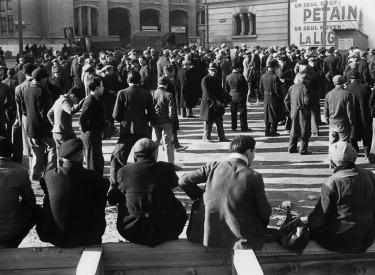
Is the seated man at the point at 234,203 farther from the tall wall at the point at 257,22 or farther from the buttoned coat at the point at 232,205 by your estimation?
the tall wall at the point at 257,22

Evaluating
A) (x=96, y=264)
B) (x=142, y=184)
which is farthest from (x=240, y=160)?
(x=96, y=264)

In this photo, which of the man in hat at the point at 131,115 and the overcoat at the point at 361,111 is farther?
the overcoat at the point at 361,111

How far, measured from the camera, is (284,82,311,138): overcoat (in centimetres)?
1076

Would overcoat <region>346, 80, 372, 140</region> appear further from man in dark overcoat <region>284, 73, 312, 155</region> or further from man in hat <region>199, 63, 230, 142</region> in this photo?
man in hat <region>199, 63, 230, 142</region>

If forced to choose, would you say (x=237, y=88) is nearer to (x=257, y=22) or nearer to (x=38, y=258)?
(x=38, y=258)

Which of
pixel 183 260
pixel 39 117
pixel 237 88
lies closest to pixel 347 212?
pixel 183 260

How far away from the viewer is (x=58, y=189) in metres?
5.14

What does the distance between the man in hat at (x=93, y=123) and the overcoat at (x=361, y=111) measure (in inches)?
189

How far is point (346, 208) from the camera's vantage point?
4.99m

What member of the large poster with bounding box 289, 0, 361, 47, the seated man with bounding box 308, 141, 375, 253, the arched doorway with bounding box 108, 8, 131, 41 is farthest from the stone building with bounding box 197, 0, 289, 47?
the seated man with bounding box 308, 141, 375, 253

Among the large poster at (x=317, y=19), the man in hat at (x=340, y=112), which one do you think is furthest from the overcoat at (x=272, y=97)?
the large poster at (x=317, y=19)

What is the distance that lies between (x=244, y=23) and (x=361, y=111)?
2904 cm

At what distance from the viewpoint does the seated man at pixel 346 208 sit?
4.96 m

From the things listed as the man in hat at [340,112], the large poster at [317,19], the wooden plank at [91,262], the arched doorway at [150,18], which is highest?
the arched doorway at [150,18]
